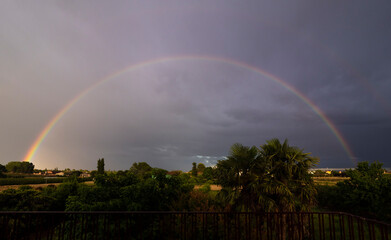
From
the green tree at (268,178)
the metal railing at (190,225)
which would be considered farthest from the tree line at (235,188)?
the metal railing at (190,225)

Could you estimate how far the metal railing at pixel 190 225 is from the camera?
4.76 m

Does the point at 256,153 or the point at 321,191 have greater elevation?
the point at 256,153

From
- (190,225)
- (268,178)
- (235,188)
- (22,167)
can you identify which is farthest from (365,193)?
(22,167)

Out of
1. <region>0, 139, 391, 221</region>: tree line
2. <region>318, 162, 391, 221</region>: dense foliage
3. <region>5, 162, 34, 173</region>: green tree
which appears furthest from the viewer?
<region>5, 162, 34, 173</region>: green tree

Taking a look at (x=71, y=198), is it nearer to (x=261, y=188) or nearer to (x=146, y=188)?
(x=146, y=188)

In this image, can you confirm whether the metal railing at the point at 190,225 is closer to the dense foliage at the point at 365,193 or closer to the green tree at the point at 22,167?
the dense foliage at the point at 365,193

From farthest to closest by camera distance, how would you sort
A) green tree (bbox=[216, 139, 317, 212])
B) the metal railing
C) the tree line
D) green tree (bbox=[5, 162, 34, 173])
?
green tree (bbox=[5, 162, 34, 173]), the tree line, green tree (bbox=[216, 139, 317, 212]), the metal railing

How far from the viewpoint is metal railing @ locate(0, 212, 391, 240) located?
4.76m

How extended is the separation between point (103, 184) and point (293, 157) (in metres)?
9.28

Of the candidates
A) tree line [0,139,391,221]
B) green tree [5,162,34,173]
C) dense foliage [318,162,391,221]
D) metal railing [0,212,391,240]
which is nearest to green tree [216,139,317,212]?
tree line [0,139,391,221]

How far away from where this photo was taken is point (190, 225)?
9.63 metres

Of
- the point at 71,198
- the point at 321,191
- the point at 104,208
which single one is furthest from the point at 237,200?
the point at 321,191

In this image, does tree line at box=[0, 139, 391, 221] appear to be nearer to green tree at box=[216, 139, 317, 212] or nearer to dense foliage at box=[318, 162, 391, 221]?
green tree at box=[216, 139, 317, 212]

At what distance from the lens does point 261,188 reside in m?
9.43
